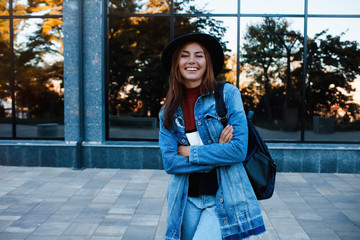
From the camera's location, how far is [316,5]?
6793 mm

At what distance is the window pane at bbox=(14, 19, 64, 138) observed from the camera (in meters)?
7.19

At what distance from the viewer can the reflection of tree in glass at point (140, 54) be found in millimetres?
6980

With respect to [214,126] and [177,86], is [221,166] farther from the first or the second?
[177,86]

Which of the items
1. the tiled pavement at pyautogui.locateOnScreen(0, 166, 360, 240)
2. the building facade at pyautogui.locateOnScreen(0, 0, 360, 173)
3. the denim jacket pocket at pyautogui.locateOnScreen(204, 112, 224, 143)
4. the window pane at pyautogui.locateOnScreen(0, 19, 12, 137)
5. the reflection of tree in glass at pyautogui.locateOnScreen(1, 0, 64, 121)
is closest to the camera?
the denim jacket pocket at pyautogui.locateOnScreen(204, 112, 224, 143)

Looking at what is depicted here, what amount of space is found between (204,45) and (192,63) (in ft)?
0.51

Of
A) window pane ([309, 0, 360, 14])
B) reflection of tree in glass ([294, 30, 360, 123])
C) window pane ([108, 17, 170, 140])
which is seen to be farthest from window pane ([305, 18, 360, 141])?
window pane ([108, 17, 170, 140])

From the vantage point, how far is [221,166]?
6.09ft

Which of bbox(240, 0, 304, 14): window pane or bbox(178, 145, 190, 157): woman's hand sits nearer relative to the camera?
bbox(178, 145, 190, 157): woman's hand

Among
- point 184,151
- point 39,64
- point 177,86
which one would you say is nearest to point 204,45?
point 177,86

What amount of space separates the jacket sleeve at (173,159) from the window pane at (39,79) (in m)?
5.77

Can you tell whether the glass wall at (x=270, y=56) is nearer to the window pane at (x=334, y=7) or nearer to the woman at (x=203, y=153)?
the window pane at (x=334, y=7)

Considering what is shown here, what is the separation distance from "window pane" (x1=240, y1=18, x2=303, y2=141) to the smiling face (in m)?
5.19

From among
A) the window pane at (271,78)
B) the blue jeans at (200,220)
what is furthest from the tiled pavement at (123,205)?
the blue jeans at (200,220)

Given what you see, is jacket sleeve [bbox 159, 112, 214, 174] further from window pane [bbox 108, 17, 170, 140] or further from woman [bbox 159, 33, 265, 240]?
window pane [bbox 108, 17, 170, 140]
